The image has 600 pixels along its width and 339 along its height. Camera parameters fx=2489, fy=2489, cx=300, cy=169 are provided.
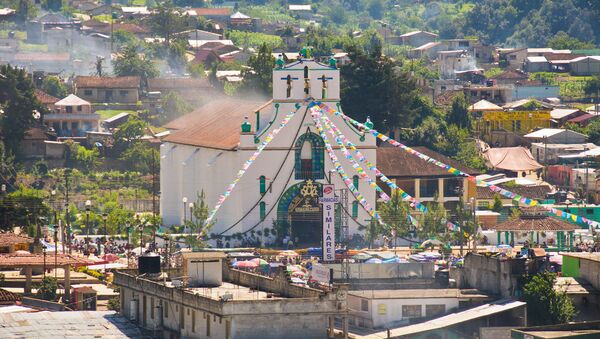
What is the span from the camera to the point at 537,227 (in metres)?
99.8

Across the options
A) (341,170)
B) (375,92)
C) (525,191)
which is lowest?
(525,191)

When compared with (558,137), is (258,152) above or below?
below

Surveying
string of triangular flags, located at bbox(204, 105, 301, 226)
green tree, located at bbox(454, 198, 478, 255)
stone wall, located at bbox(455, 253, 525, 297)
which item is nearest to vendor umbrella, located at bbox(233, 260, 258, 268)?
stone wall, located at bbox(455, 253, 525, 297)

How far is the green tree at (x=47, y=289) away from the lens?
247 ft

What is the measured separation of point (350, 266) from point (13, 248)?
14277 mm

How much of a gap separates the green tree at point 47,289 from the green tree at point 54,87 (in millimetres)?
79715

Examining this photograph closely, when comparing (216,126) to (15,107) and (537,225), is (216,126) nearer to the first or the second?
(537,225)

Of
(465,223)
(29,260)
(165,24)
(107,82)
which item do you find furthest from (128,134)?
(165,24)

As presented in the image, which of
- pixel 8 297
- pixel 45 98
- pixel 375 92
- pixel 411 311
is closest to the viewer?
pixel 411 311

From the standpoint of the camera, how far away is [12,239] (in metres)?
90.4

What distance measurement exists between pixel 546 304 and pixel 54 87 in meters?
90.5

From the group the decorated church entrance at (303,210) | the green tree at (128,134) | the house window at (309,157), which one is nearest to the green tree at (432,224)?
the decorated church entrance at (303,210)

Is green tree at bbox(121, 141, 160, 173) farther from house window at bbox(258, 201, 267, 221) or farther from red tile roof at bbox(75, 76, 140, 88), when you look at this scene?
house window at bbox(258, 201, 267, 221)

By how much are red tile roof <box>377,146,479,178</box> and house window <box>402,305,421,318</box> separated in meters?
37.6
